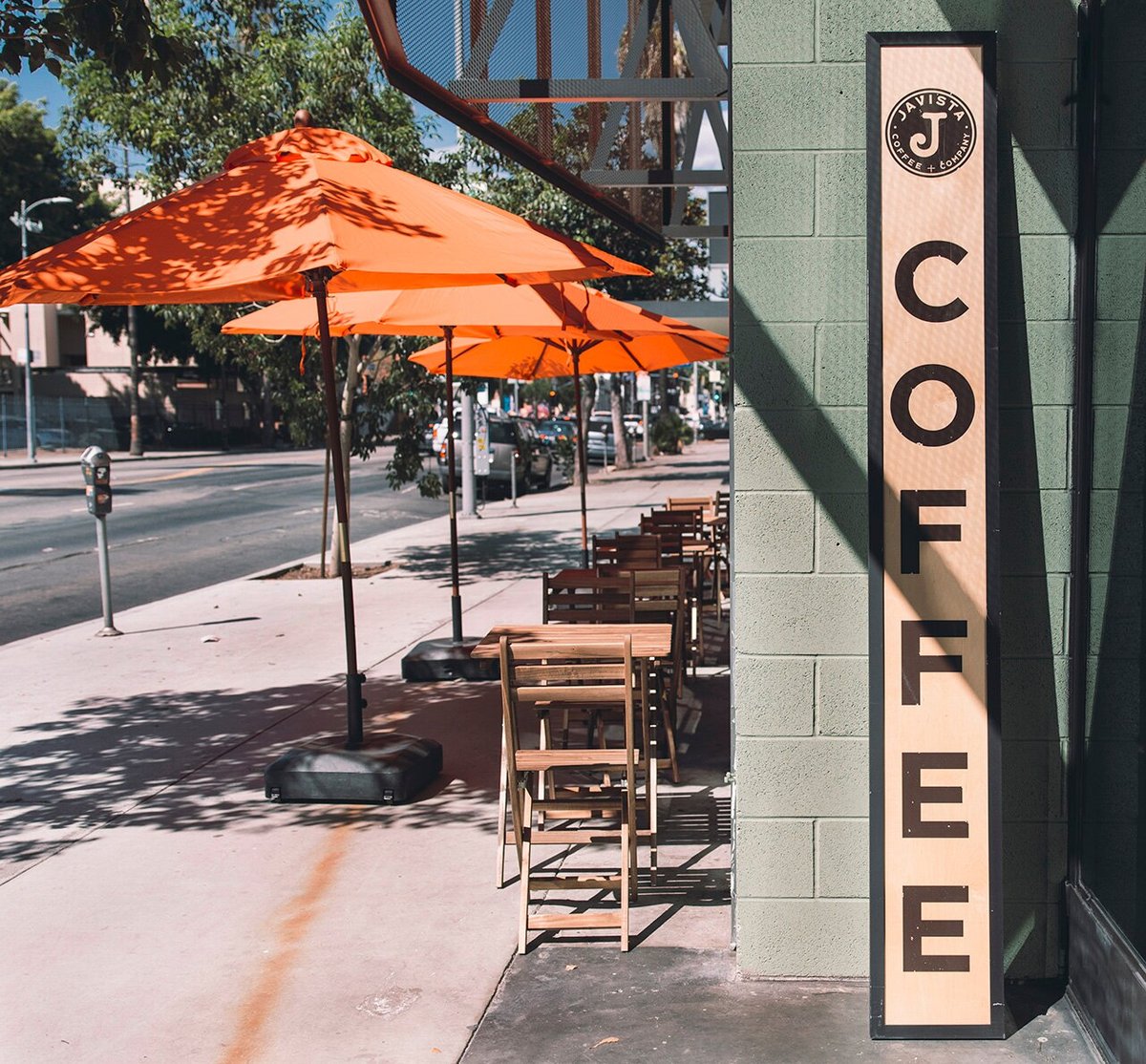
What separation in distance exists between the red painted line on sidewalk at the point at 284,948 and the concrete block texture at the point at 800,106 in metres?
3.05

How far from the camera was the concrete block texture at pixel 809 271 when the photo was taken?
4.35m

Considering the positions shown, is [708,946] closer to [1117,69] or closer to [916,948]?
[916,948]

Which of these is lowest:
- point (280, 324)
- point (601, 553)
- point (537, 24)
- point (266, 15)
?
point (601, 553)

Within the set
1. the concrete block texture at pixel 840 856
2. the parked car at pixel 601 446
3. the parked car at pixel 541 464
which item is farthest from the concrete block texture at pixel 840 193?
the parked car at pixel 601 446

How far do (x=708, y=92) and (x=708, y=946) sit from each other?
2974mm

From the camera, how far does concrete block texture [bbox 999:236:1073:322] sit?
428 cm

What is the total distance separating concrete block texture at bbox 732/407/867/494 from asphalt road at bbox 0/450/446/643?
9519 millimetres

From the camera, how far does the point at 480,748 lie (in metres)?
7.61

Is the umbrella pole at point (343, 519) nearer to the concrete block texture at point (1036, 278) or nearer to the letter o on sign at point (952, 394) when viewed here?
the letter o on sign at point (952, 394)

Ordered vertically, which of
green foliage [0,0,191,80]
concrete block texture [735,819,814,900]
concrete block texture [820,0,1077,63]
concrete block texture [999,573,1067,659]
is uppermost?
green foliage [0,0,191,80]

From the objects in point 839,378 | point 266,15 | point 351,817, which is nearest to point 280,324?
point 351,817

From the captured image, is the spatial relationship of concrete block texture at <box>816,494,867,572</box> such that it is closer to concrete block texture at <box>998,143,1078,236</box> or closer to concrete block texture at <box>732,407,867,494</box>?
concrete block texture at <box>732,407,867,494</box>

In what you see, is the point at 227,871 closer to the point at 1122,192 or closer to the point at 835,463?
the point at 835,463

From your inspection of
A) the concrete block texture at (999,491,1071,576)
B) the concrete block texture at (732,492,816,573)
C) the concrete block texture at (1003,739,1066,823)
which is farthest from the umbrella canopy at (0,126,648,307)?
the concrete block texture at (1003,739,1066,823)
